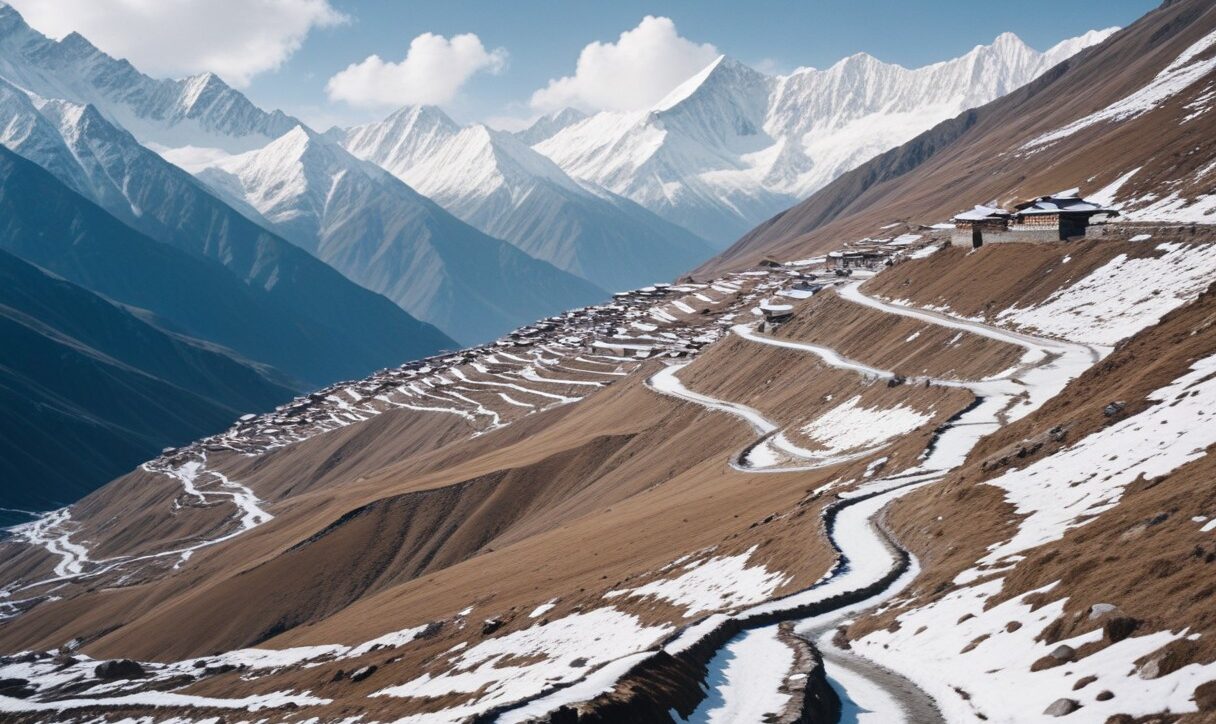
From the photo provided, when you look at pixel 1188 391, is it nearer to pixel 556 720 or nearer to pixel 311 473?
pixel 556 720

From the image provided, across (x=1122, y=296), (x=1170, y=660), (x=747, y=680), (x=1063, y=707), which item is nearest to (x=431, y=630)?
(x=747, y=680)

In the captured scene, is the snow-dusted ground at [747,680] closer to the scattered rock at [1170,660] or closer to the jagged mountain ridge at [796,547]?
the jagged mountain ridge at [796,547]

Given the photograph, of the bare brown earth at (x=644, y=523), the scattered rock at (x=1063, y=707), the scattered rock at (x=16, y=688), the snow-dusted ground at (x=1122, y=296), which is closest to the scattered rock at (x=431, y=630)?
the bare brown earth at (x=644, y=523)

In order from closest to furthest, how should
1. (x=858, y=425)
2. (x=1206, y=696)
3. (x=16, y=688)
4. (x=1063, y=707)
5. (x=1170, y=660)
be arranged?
(x=1206, y=696)
(x=1170, y=660)
(x=1063, y=707)
(x=858, y=425)
(x=16, y=688)

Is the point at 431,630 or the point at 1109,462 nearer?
the point at 1109,462

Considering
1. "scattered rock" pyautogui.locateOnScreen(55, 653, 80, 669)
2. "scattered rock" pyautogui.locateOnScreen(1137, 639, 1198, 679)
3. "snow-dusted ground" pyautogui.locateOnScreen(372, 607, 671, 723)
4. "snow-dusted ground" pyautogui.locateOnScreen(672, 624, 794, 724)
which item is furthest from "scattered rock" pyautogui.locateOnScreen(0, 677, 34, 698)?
"scattered rock" pyautogui.locateOnScreen(1137, 639, 1198, 679)

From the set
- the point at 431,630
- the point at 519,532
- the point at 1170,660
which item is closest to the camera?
the point at 1170,660

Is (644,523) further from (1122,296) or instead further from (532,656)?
(1122,296)
